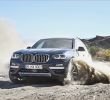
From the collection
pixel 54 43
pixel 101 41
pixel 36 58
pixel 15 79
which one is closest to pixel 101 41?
pixel 101 41

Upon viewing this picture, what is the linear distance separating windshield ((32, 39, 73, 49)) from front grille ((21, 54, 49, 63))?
1.31m

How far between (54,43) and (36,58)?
5.31 ft

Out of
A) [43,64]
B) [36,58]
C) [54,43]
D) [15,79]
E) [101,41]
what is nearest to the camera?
[43,64]

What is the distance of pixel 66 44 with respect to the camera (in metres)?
14.9

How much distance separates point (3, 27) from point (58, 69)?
27.7 m

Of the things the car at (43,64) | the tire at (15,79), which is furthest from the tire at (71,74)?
the tire at (15,79)

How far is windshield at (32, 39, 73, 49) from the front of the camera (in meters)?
14.8

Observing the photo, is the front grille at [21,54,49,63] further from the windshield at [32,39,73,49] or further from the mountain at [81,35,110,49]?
the mountain at [81,35,110,49]

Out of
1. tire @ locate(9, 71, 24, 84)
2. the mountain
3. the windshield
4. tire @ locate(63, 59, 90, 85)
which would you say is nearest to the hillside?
the mountain

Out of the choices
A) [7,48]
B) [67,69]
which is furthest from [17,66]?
[7,48]

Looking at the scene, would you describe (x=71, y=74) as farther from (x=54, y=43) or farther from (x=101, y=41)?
(x=101, y=41)

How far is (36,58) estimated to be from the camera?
13.7 metres

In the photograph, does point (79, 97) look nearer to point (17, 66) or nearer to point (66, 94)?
point (66, 94)

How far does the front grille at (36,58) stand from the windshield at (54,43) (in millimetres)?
1314
